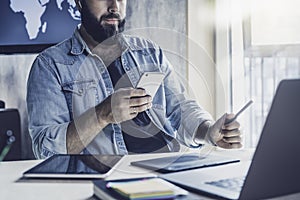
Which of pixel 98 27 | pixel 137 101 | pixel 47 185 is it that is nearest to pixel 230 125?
pixel 137 101

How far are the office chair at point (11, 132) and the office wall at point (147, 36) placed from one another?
0.15ft

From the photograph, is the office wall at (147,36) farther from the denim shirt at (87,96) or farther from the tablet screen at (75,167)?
the tablet screen at (75,167)

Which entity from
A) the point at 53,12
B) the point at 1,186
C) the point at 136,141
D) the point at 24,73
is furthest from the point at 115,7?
the point at 1,186

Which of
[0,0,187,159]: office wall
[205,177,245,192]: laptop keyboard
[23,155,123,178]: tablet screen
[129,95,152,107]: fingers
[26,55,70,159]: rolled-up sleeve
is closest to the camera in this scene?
[205,177,245,192]: laptop keyboard

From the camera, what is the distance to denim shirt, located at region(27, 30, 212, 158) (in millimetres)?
2162

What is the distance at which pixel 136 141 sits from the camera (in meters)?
2.24

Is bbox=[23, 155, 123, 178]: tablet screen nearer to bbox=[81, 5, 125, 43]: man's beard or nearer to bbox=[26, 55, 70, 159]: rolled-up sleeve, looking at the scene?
bbox=[26, 55, 70, 159]: rolled-up sleeve

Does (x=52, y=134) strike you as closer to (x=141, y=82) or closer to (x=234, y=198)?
(x=141, y=82)

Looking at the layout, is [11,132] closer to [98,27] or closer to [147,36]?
[98,27]

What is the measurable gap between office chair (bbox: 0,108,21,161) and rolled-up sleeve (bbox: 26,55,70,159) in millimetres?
92

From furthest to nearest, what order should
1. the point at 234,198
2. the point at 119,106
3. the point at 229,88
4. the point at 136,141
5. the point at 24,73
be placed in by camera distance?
the point at 229,88
the point at 24,73
the point at 136,141
the point at 119,106
the point at 234,198

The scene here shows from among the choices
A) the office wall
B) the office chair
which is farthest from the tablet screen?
the office wall

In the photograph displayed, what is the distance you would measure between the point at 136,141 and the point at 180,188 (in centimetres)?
132

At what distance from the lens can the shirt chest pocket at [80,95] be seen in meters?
2.23
